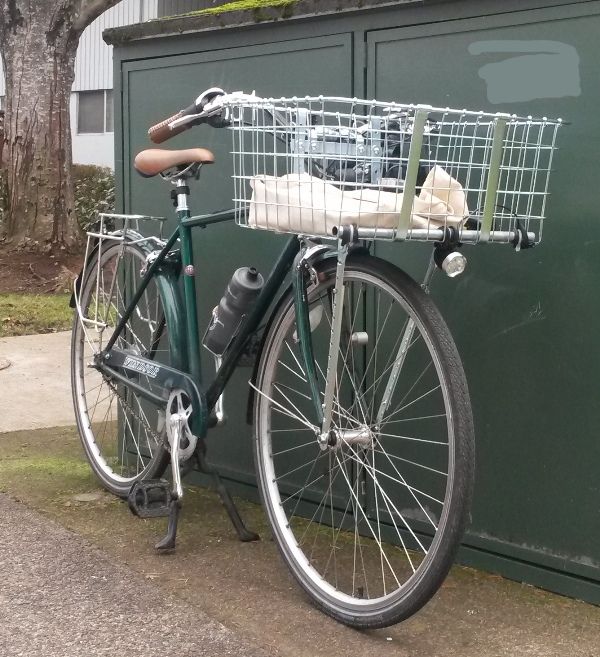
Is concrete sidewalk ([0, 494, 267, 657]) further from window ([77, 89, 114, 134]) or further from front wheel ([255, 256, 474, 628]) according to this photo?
window ([77, 89, 114, 134])

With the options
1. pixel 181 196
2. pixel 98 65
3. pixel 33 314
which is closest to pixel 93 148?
pixel 98 65

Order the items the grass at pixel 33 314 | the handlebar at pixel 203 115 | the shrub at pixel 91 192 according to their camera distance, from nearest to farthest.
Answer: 1. the handlebar at pixel 203 115
2. the grass at pixel 33 314
3. the shrub at pixel 91 192

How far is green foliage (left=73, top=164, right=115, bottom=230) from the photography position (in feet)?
51.9

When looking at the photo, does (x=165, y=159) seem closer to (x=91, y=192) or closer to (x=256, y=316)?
(x=256, y=316)

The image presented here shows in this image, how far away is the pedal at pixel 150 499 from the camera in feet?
12.1

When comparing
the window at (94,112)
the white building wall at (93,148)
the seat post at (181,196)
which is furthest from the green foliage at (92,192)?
the seat post at (181,196)

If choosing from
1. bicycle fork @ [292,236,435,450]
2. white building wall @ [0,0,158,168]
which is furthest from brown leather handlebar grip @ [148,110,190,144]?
white building wall @ [0,0,158,168]

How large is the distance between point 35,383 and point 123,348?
8.06 feet

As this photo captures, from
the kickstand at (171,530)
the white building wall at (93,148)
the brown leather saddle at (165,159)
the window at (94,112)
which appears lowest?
the kickstand at (171,530)

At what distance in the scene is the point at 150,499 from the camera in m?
3.78

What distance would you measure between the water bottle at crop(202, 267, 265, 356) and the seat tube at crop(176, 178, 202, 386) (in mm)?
127

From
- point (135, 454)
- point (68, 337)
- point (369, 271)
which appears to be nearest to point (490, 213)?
point (369, 271)

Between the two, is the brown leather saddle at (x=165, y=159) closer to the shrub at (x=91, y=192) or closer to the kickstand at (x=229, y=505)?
the kickstand at (x=229, y=505)

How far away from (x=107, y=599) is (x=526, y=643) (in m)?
1.27
